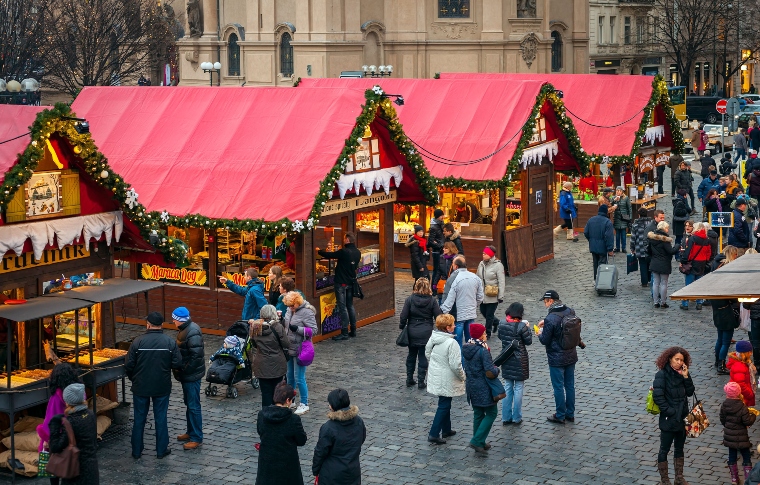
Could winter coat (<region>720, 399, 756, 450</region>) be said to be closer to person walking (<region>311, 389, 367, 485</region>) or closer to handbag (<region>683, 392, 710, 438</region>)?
handbag (<region>683, 392, 710, 438</region>)

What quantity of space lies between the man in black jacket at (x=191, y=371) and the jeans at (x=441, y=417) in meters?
2.83

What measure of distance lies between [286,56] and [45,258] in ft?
155

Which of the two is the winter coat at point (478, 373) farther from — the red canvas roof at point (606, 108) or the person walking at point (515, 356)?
the red canvas roof at point (606, 108)

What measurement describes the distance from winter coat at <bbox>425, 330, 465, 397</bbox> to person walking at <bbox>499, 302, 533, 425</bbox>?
3.02ft

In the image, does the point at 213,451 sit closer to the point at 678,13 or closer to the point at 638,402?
the point at 638,402

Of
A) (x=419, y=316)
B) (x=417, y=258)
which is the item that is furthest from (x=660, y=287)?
(x=419, y=316)

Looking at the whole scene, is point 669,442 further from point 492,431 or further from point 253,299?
point 253,299

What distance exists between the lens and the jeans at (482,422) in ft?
47.0

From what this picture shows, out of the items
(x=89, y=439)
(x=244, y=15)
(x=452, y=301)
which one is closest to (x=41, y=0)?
(x=244, y=15)

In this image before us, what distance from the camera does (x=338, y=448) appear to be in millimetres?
11445

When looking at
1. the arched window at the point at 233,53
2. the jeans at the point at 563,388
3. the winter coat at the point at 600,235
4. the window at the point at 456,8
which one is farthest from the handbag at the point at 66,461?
the arched window at the point at 233,53

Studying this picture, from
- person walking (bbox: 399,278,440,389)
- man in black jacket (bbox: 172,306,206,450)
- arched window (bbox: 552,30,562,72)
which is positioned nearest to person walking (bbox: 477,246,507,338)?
person walking (bbox: 399,278,440,389)

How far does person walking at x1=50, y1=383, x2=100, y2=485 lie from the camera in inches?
488

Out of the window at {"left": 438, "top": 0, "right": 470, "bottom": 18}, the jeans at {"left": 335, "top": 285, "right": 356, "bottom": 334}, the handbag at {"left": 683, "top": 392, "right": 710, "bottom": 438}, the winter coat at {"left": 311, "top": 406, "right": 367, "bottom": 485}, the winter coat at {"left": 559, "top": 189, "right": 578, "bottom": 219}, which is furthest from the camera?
the window at {"left": 438, "top": 0, "right": 470, "bottom": 18}
